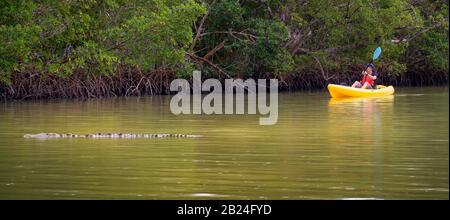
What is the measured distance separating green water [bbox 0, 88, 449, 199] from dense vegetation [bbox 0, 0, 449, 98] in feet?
18.1

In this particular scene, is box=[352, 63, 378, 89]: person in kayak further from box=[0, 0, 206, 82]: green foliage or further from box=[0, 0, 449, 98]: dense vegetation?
box=[0, 0, 206, 82]: green foliage

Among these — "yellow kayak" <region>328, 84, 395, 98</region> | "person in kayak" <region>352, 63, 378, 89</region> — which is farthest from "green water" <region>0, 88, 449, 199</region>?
"person in kayak" <region>352, 63, 378, 89</region>

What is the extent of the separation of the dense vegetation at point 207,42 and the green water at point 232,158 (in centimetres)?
552

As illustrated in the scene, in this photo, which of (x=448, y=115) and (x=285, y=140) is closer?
(x=285, y=140)

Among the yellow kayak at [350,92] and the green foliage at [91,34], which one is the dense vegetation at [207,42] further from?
the yellow kayak at [350,92]

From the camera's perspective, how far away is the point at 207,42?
31.2 meters


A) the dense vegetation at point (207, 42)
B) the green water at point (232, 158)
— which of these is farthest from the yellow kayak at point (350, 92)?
the green water at point (232, 158)

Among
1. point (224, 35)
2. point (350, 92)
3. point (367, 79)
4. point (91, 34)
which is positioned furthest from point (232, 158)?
point (224, 35)

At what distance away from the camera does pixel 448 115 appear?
58.9 feet

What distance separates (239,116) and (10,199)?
33.6 feet

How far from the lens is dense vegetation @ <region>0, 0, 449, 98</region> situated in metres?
23.8

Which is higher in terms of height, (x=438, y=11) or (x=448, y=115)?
(x=438, y=11)
